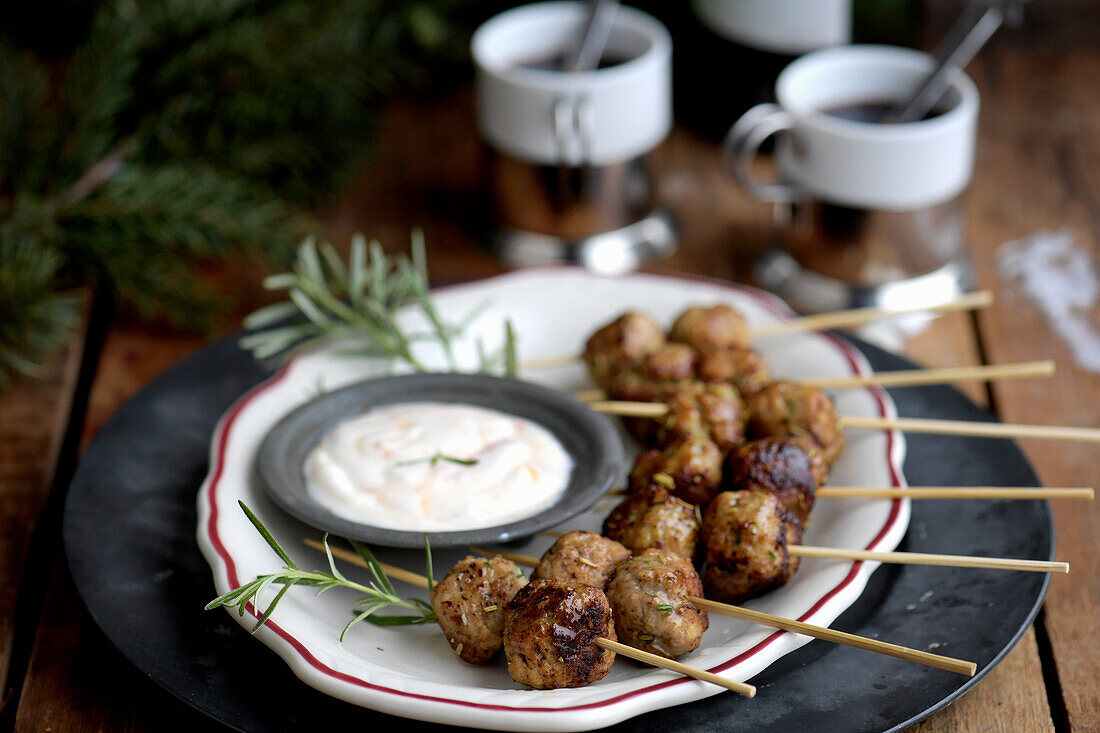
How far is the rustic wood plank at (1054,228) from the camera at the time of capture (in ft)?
5.09

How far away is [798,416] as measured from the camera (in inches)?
64.6

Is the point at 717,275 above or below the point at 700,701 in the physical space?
below

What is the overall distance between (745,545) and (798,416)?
1.03ft

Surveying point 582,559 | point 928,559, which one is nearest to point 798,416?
point 928,559

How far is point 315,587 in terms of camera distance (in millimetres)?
1461

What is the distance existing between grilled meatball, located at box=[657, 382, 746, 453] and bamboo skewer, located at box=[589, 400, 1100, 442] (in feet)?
0.10

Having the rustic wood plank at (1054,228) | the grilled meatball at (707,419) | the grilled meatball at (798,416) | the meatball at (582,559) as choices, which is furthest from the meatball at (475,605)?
the rustic wood plank at (1054,228)

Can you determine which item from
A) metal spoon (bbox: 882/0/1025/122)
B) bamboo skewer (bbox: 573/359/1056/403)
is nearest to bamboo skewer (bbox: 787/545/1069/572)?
bamboo skewer (bbox: 573/359/1056/403)

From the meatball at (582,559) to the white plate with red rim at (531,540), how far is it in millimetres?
110

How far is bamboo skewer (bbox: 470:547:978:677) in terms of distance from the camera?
1.16 metres

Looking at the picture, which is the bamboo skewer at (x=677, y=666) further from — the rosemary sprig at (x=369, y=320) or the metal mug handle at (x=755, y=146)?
the metal mug handle at (x=755, y=146)

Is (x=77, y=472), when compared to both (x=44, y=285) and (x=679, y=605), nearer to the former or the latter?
(x=44, y=285)

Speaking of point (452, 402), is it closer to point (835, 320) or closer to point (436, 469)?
point (436, 469)

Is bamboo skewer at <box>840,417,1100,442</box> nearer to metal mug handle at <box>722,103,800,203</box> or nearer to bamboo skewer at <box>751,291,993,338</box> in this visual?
bamboo skewer at <box>751,291,993,338</box>
